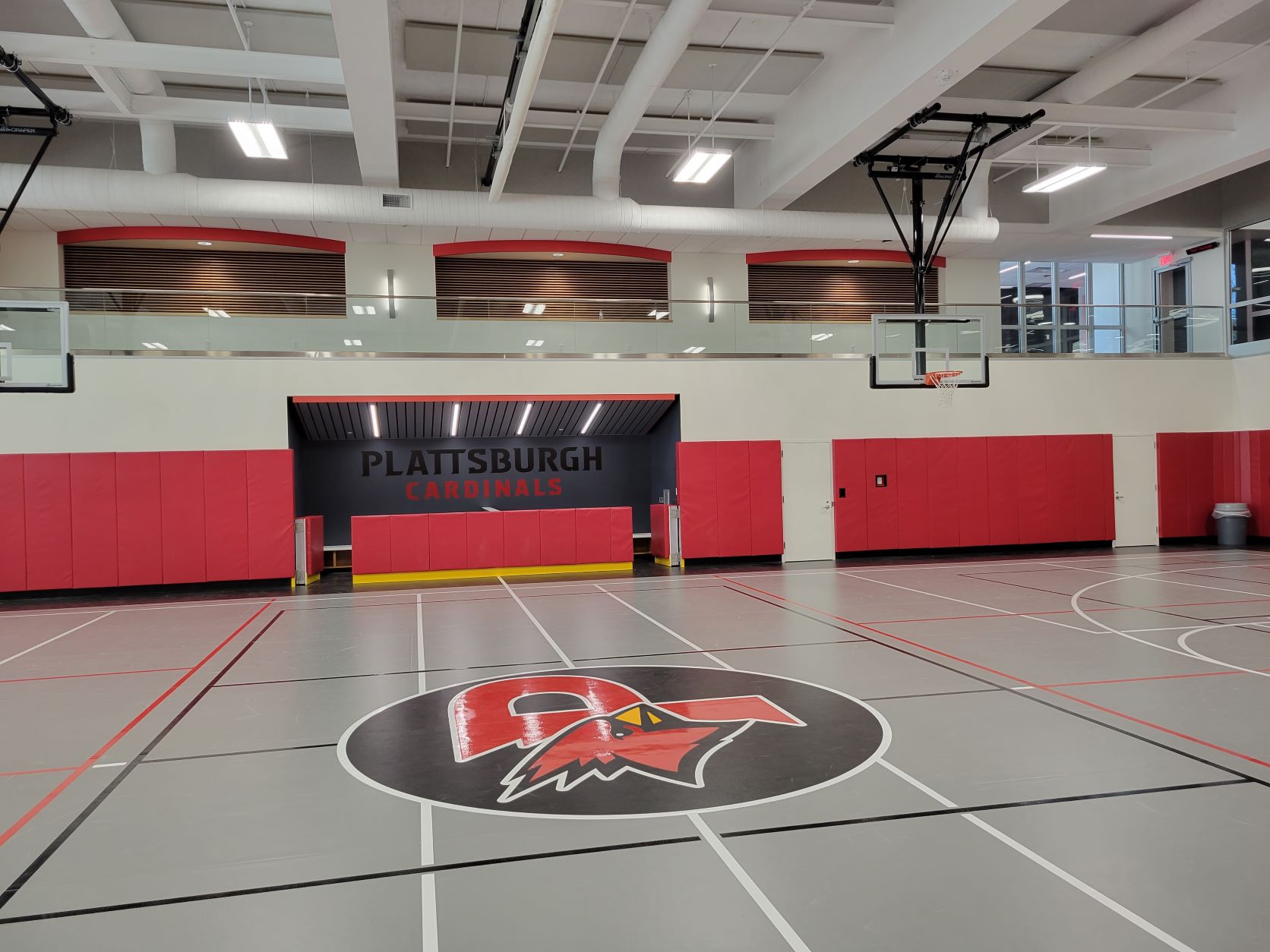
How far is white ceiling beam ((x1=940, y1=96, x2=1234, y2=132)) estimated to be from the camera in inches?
562

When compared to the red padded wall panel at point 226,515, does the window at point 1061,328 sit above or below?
above

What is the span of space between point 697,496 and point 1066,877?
13432 millimetres

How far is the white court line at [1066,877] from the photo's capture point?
3.13m

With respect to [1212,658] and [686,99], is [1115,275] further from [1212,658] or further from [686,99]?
[1212,658]

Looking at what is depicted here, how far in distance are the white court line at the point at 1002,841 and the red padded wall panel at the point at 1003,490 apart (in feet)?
47.8

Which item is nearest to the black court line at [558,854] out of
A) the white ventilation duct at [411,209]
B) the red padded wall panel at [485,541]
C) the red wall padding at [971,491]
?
the red padded wall panel at [485,541]

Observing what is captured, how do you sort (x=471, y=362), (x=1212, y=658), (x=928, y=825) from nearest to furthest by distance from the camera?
(x=928, y=825), (x=1212, y=658), (x=471, y=362)

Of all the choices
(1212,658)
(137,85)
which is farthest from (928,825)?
(137,85)

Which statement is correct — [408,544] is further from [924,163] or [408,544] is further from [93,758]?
[924,163]

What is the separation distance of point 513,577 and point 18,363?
8046mm

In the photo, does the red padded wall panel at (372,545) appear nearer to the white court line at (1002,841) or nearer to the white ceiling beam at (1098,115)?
the white ceiling beam at (1098,115)

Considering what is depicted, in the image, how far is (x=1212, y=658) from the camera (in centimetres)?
757

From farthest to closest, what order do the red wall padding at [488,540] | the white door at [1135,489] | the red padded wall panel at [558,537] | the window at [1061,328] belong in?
the white door at [1135,489], the window at [1061,328], the red padded wall panel at [558,537], the red wall padding at [488,540]

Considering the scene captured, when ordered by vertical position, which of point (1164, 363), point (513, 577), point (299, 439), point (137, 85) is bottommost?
point (513, 577)
